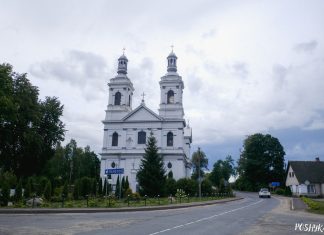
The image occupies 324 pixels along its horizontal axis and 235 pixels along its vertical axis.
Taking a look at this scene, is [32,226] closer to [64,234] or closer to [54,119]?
[64,234]

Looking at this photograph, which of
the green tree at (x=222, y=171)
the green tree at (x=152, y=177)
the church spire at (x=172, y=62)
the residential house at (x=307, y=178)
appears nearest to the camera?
the green tree at (x=152, y=177)

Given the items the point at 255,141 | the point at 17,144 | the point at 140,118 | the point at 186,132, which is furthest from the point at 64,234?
the point at 255,141

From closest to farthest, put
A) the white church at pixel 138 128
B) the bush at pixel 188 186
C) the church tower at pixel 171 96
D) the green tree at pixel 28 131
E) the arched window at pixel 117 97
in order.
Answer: the green tree at pixel 28 131
the bush at pixel 188 186
the white church at pixel 138 128
the church tower at pixel 171 96
the arched window at pixel 117 97

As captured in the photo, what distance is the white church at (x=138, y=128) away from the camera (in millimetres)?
59719

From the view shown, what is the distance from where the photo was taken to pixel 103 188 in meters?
48.4

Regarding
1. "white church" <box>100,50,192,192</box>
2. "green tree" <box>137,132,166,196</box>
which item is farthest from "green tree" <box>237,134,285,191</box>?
"green tree" <box>137,132,166,196</box>

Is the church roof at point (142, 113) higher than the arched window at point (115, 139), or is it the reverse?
the church roof at point (142, 113)

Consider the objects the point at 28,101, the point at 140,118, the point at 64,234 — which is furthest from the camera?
the point at 140,118

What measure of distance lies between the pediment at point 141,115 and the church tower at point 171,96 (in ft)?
5.28

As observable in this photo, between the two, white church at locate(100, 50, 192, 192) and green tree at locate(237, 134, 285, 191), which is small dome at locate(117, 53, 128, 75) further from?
green tree at locate(237, 134, 285, 191)

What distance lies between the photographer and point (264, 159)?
250ft

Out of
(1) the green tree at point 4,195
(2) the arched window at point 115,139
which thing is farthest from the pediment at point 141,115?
(1) the green tree at point 4,195

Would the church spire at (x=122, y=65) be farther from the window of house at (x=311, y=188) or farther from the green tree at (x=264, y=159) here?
the window of house at (x=311, y=188)

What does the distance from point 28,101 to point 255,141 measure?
178ft
